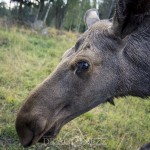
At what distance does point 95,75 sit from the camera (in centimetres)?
417

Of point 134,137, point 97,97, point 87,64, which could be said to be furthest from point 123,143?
point 87,64

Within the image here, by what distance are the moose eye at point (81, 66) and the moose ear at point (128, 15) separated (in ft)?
1.79

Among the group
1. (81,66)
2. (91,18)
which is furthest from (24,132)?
(91,18)

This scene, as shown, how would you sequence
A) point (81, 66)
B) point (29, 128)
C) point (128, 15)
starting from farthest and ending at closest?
1. point (81, 66)
2. point (128, 15)
3. point (29, 128)

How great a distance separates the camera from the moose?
3777mm

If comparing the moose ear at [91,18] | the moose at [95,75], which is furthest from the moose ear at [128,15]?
the moose ear at [91,18]

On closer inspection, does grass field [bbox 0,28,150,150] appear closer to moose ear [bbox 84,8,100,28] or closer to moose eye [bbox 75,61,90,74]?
moose eye [bbox 75,61,90,74]

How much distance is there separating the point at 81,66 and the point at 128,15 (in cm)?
80

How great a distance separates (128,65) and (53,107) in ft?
3.66

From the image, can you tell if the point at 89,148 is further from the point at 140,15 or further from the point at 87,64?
the point at 140,15

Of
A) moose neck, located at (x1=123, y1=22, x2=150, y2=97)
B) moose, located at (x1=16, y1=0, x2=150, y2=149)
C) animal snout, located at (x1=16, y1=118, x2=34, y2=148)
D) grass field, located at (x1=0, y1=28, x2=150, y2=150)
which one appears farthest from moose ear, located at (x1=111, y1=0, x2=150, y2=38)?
grass field, located at (x1=0, y1=28, x2=150, y2=150)

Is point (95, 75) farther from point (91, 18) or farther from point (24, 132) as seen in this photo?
point (91, 18)

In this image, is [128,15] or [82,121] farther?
[82,121]

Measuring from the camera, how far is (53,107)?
3947mm
